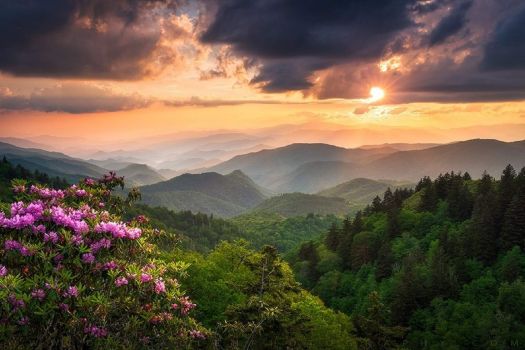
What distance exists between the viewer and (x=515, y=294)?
256 ft

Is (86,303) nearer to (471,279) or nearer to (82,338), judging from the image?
(82,338)

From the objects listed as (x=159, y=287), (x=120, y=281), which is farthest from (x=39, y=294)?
(x=159, y=287)

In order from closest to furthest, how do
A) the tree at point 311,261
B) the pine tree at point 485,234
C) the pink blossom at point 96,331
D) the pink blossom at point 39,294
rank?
the pink blossom at point 39,294, the pink blossom at point 96,331, the pine tree at point 485,234, the tree at point 311,261

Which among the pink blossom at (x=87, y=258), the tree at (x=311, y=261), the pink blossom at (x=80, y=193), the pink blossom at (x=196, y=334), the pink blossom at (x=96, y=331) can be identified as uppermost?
the pink blossom at (x=80, y=193)

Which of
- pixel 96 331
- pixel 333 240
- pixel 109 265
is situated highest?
pixel 109 265

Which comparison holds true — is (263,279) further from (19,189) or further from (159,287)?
(19,189)

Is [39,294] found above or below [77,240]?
below

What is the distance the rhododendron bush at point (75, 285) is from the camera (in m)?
12.1

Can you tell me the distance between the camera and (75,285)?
1288 centimetres

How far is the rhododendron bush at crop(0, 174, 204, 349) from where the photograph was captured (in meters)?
12.1

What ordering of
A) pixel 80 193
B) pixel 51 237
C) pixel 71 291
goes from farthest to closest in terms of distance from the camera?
pixel 80 193 → pixel 51 237 → pixel 71 291

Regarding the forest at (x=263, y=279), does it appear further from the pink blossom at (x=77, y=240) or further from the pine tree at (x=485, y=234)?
the pine tree at (x=485, y=234)

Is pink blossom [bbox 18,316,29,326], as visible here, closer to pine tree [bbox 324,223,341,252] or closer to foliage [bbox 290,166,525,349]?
foliage [bbox 290,166,525,349]

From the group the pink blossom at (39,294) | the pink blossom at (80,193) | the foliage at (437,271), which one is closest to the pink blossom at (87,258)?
the pink blossom at (39,294)
